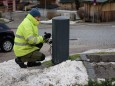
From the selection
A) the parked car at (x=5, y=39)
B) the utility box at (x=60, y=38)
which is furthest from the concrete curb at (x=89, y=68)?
the parked car at (x=5, y=39)

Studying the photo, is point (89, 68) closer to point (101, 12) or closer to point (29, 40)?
point (29, 40)

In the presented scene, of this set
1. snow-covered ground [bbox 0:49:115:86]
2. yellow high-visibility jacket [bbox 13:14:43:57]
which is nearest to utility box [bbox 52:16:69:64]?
yellow high-visibility jacket [bbox 13:14:43:57]

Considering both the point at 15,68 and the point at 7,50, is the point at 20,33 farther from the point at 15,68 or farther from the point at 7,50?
the point at 7,50

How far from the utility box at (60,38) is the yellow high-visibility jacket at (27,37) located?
1.35 ft

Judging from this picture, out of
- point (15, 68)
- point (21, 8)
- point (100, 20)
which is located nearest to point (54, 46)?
point (15, 68)

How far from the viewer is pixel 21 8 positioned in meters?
67.6

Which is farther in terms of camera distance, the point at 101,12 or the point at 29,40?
the point at 101,12

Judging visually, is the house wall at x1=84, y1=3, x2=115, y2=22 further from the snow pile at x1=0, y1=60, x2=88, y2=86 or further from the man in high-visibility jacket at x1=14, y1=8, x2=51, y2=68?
the snow pile at x1=0, y1=60, x2=88, y2=86

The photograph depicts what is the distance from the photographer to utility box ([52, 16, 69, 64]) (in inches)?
444

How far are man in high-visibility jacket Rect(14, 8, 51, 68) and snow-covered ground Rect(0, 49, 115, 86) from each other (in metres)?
0.28

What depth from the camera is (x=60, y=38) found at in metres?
11.3

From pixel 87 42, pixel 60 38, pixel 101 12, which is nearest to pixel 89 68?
pixel 60 38

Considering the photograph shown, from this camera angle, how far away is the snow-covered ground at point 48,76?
363 inches

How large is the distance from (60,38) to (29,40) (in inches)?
31.8
